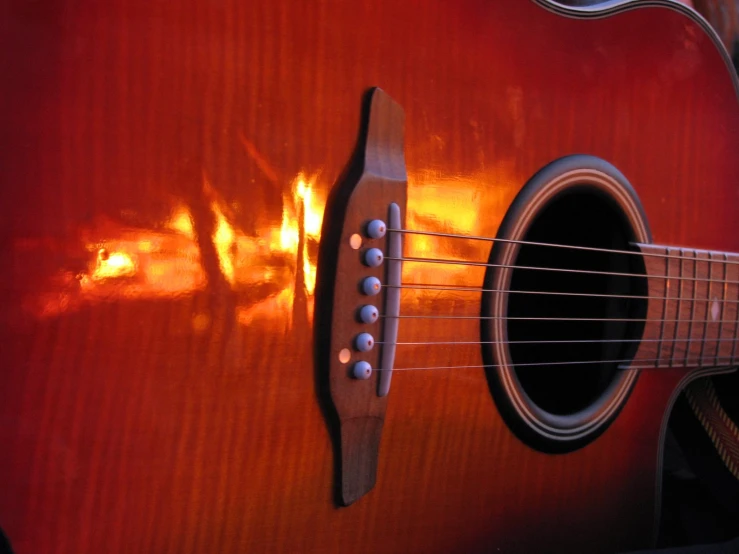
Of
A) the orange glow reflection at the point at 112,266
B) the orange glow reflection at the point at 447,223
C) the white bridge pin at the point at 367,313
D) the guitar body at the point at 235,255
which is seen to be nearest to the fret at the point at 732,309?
the guitar body at the point at 235,255

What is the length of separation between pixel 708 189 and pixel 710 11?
0.28 meters

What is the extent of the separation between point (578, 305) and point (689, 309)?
13 centimetres

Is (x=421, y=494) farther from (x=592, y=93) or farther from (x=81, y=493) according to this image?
(x=592, y=93)

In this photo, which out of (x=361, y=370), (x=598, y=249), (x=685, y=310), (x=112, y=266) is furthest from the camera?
(x=685, y=310)

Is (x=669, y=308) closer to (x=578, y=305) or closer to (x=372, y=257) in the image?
(x=578, y=305)

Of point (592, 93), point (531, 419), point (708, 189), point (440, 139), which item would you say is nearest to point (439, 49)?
point (440, 139)

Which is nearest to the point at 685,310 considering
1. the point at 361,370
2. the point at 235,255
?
the point at 361,370

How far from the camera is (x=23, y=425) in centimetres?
42

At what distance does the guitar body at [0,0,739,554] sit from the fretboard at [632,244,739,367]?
19 centimetres

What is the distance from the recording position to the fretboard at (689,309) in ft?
2.64

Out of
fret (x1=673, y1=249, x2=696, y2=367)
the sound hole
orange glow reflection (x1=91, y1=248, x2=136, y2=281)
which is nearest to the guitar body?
orange glow reflection (x1=91, y1=248, x2=136, y2=281)

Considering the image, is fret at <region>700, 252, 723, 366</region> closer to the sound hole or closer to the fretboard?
the fretboard

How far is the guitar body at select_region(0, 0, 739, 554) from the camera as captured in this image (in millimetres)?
420

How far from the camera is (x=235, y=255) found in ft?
1.59
